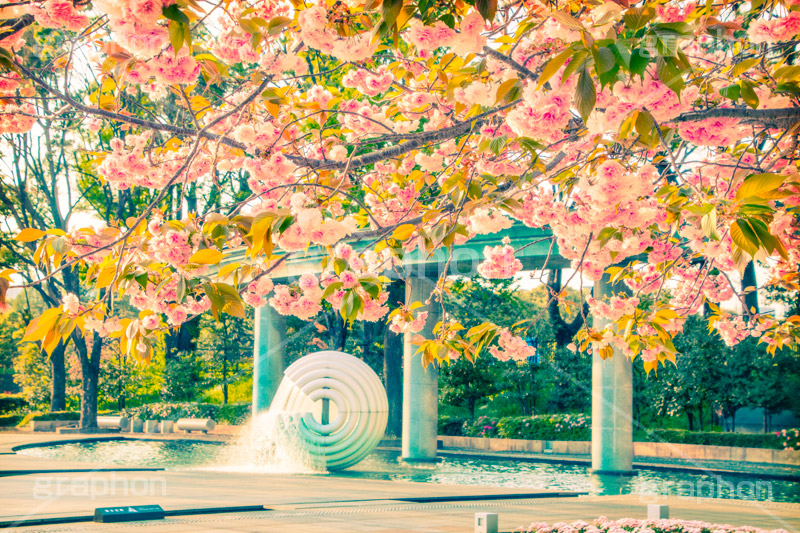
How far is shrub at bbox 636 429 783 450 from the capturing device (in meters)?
22.4

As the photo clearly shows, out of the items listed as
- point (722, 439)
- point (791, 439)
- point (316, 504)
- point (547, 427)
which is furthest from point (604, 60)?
point (547, 427)

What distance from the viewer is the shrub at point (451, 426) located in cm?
2895

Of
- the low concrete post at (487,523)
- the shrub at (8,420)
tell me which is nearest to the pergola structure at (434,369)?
the low concrete post at (487,523)

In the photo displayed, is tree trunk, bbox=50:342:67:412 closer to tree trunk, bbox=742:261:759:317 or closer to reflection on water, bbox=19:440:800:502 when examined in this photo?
reflection on water, bbox=19:440:800:502

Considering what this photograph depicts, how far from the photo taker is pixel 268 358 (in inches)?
934

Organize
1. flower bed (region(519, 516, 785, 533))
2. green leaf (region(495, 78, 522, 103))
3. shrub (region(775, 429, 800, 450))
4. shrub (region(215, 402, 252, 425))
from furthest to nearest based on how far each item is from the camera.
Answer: shrub (region(215, 402, 252, 425)) → shrub (region(775, 429, 800, 450)) → flower bed (region(519, 516, 785, 533)) → green leaf (region(495, 78, 522, 103))

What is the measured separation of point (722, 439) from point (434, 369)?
34.8ft

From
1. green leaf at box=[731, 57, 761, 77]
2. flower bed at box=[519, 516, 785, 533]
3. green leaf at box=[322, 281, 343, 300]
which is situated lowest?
flower bed at box=[519, 516, 785, 533]

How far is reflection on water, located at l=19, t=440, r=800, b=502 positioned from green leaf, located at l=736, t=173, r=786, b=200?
30.8 ft

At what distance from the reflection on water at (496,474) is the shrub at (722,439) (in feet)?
16.6

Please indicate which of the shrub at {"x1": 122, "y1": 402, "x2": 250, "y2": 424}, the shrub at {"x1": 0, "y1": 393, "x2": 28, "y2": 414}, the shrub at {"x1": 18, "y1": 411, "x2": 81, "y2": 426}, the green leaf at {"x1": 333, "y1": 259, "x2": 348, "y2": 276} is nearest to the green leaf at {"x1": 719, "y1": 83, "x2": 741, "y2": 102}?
the green leaf at {"x1": 333, "y1": 259, "x2": 348, "y2": 276}

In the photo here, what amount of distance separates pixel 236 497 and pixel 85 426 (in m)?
24.1

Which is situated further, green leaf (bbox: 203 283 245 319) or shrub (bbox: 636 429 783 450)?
shrub (bbox: 636 429 783 450)

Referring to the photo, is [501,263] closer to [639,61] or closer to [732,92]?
[732,92]
